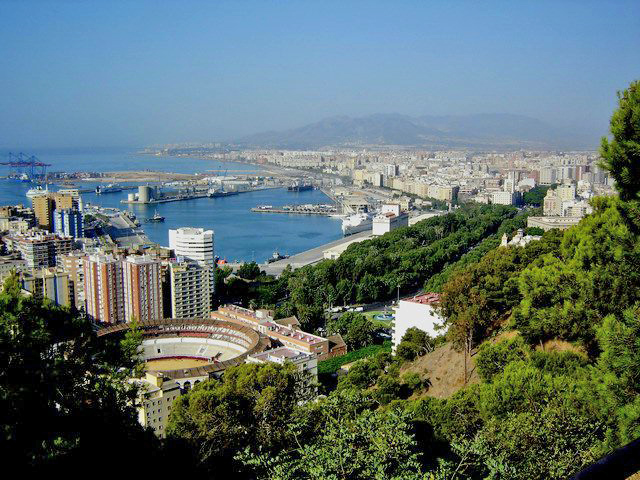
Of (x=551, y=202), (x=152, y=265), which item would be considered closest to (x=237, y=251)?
(x=152, y=265)

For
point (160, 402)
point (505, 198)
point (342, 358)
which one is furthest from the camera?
point (505, 198)

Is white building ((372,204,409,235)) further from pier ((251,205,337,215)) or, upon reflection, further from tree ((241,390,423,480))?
tree ((241,390,423,480))

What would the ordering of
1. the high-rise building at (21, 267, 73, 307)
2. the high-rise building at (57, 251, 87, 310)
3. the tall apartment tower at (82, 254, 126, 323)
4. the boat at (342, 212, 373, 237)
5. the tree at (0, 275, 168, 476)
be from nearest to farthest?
A: the tree at (0, 275, 168, 476), the tall apartment tower at (82, 254, 126, 323), the high-rise building at (21, 267, 73, 307), the high-rise building at (57, 251, 87, 310), the boat at (342, 212, 373, 237)

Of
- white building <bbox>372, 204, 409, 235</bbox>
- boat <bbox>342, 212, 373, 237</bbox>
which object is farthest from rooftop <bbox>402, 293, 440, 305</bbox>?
boat <bbox>342, 212, 373, 237</bbox>

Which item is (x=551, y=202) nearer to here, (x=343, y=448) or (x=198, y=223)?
(x=198, y=223)

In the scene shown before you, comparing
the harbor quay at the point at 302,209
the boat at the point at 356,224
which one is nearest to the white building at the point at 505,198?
the boat at the point at 356,224

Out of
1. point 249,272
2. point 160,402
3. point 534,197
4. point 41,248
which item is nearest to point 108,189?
point 41,248

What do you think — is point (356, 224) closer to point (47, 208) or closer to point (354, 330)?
point (47, 208)
